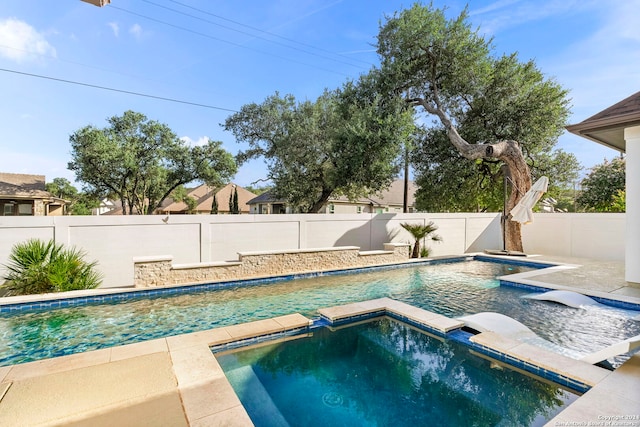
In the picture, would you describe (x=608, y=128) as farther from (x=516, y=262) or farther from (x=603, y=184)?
(x=603, y=184)

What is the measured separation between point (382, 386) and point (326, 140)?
1502cm

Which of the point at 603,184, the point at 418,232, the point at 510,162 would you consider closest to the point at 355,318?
the point at 418,232

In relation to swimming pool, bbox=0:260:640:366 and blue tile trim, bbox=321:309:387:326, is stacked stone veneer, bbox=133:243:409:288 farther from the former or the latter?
blue tile trim, bbox=321:309:387:326

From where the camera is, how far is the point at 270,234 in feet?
34.9

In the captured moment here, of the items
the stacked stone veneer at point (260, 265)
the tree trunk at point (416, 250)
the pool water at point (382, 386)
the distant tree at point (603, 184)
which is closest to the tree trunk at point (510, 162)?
the tree trunk at point (416, 250)

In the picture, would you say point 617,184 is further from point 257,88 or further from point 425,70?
point 257,88

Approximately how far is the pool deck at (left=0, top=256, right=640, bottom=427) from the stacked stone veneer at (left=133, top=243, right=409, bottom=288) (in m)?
3.76

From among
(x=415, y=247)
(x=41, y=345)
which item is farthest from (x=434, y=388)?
(x=415, y=247)

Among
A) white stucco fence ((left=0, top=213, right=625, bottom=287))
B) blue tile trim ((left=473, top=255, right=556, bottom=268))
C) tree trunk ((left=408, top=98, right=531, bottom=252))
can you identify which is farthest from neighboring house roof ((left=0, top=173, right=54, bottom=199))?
blue tile trim ((left=473, top=255, right=556, bottom=268))

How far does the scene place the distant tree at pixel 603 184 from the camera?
68.9 ft

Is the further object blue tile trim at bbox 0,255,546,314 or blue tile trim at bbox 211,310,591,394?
blue tile trim at bbox 0,255,546,314

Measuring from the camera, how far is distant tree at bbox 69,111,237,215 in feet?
66.8

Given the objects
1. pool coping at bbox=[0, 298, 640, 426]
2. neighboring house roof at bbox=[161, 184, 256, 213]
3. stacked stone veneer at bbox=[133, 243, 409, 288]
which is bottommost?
pool coping at bbox=[0, 298, 640, 426]

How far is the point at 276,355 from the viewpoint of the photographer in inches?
173
